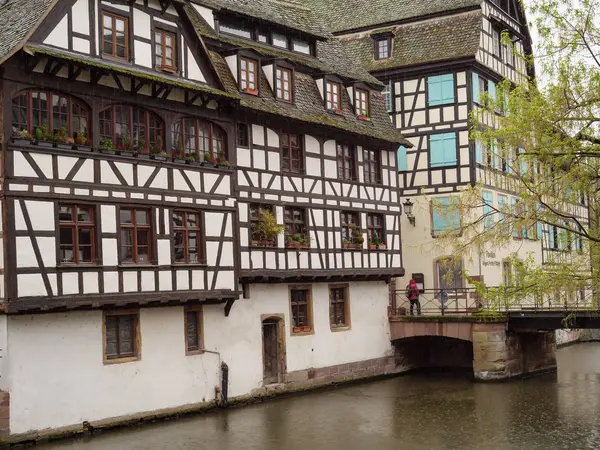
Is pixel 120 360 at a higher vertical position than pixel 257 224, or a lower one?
lower

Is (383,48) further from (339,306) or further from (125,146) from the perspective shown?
(125,146)

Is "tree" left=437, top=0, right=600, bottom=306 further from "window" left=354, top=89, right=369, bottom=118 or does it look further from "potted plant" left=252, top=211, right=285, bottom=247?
"window" left=354, top=89, right=369, bottom=118

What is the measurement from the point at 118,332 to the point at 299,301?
7537 mm

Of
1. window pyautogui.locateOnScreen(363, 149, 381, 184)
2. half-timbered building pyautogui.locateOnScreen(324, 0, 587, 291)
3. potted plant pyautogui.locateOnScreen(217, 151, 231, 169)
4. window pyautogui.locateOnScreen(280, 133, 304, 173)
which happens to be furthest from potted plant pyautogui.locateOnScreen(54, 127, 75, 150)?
half-timbered building pyautogui.locateOnScreen(324, 0, 587, 291)

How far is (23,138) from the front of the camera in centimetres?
1906

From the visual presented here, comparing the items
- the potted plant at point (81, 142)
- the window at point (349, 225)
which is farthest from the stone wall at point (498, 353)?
the potted plant at point (81, 142)

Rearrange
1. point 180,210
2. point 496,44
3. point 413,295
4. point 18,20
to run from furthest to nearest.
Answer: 1. point 496,44
2. point 413,295
3. point 180,210
4. point 18,20

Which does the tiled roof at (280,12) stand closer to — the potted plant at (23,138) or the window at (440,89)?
the window at (440,89)

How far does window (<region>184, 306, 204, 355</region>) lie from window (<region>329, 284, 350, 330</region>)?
20.7ft

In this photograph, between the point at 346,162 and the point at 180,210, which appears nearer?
the point at 180,210

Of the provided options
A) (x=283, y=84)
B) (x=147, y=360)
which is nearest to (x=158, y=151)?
(x=147, y=360)

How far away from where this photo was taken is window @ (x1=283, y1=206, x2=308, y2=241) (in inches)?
1054

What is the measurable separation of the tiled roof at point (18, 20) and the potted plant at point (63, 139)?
199 cm

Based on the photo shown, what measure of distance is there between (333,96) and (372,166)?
2.91 m
